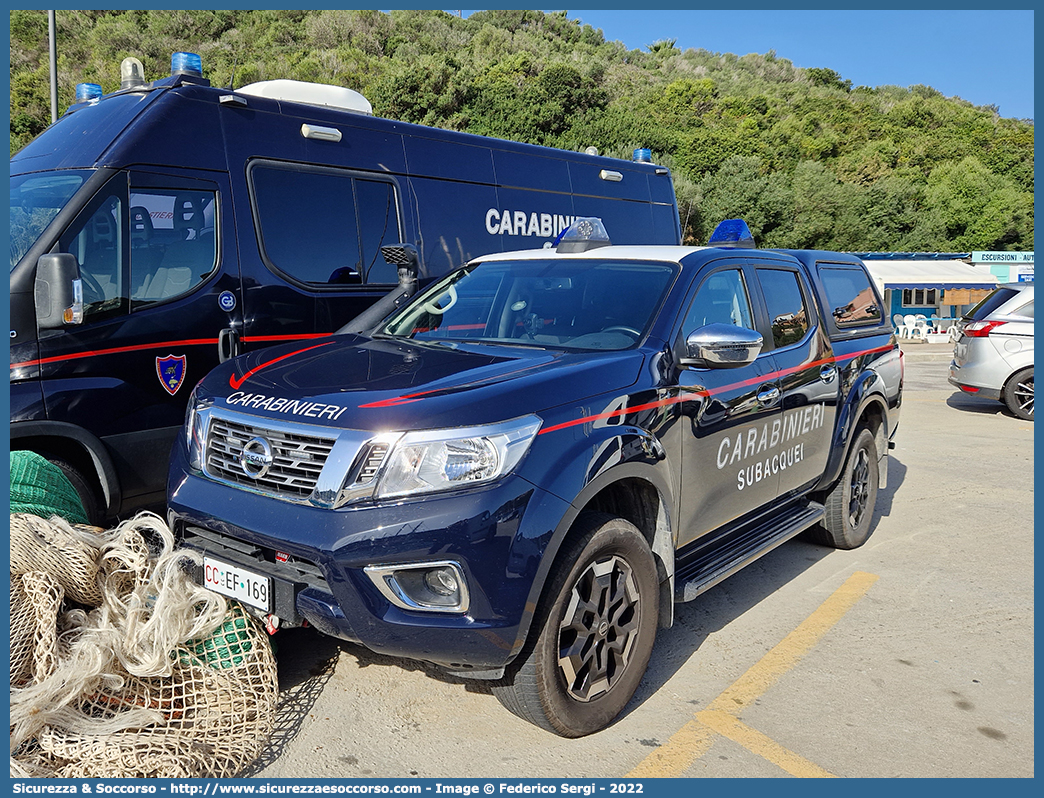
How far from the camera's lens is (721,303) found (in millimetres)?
4027

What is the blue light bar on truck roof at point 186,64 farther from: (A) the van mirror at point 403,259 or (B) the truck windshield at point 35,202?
(A) the van mirror at point 403,259

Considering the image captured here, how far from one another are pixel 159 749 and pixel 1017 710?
339 centimetres

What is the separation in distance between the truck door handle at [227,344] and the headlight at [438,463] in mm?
2513

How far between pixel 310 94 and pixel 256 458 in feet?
12.4

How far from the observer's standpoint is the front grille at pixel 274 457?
2.78 meters

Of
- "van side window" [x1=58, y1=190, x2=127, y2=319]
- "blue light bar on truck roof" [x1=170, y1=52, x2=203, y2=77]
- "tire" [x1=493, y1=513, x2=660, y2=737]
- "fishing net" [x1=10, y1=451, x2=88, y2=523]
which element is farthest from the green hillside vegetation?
"tire" [x1=493, y1=513, x2=660, y2=737]

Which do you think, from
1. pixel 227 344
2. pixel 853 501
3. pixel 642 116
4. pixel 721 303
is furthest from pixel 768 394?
pixel 642 116

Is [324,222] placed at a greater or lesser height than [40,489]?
greater

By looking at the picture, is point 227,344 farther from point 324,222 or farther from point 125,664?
point 125,664

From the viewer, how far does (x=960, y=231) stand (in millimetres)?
50500

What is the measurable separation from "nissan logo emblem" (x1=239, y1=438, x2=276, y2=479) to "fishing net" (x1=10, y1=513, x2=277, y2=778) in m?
0.45

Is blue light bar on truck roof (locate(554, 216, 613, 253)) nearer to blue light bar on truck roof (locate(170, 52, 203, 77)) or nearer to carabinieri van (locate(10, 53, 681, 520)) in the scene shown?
carabinieri van (locate(10, 53, 681, 520))

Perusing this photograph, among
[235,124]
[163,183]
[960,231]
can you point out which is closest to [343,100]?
[235,124]

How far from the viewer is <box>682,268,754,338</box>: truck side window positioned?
3.78 metres
